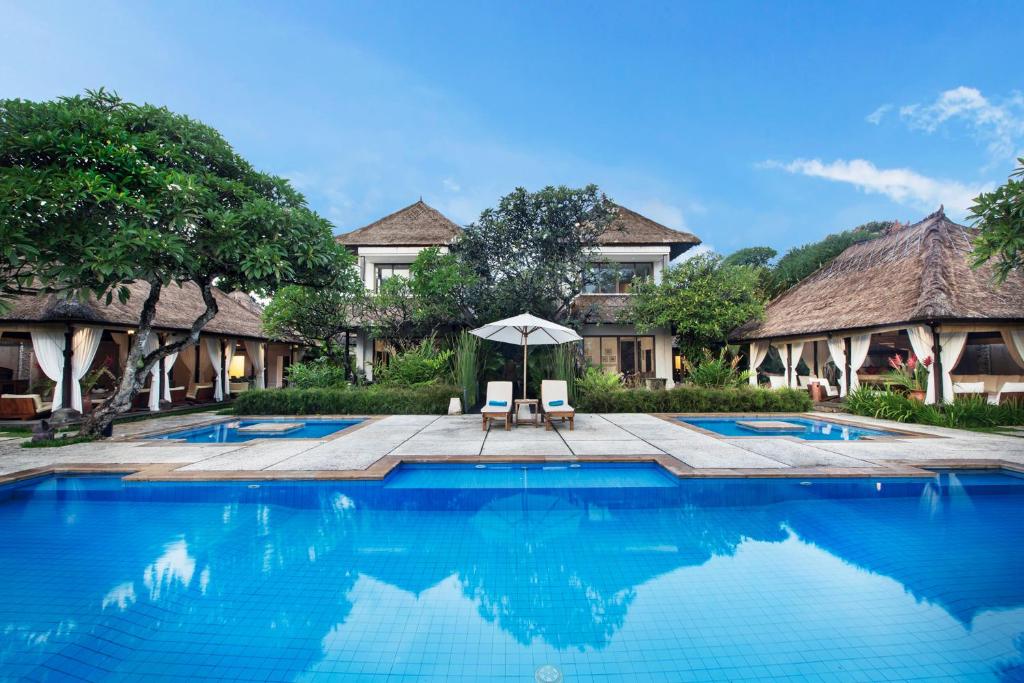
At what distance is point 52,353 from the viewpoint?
11531 millimetres

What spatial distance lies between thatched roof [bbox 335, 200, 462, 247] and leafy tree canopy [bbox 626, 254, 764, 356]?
722cm

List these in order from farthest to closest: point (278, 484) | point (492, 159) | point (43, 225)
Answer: point (492, 159) < point (43, 225) < point (278, 484)

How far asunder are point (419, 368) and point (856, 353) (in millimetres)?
12516

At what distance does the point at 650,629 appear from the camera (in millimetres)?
3025

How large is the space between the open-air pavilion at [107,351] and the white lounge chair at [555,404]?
8.05 m

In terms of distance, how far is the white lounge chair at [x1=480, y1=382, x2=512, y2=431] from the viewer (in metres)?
9.58

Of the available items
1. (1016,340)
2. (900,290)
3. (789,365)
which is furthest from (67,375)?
(1016,340)

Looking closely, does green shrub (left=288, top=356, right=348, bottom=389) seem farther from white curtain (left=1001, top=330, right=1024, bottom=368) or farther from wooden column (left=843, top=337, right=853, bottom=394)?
white curtain (left=1001, top=330, right=1024, bottom=368)

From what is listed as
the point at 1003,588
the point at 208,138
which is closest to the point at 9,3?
the point at 208,138

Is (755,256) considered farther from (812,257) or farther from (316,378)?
(316,378)

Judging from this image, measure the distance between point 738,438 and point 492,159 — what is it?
1020 inches

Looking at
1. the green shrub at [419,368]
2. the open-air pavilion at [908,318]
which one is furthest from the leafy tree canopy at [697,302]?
the green shrub at [419,368]

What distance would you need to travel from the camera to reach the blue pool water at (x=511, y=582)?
269cm

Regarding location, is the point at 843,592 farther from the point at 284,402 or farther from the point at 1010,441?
the point at 284,402
